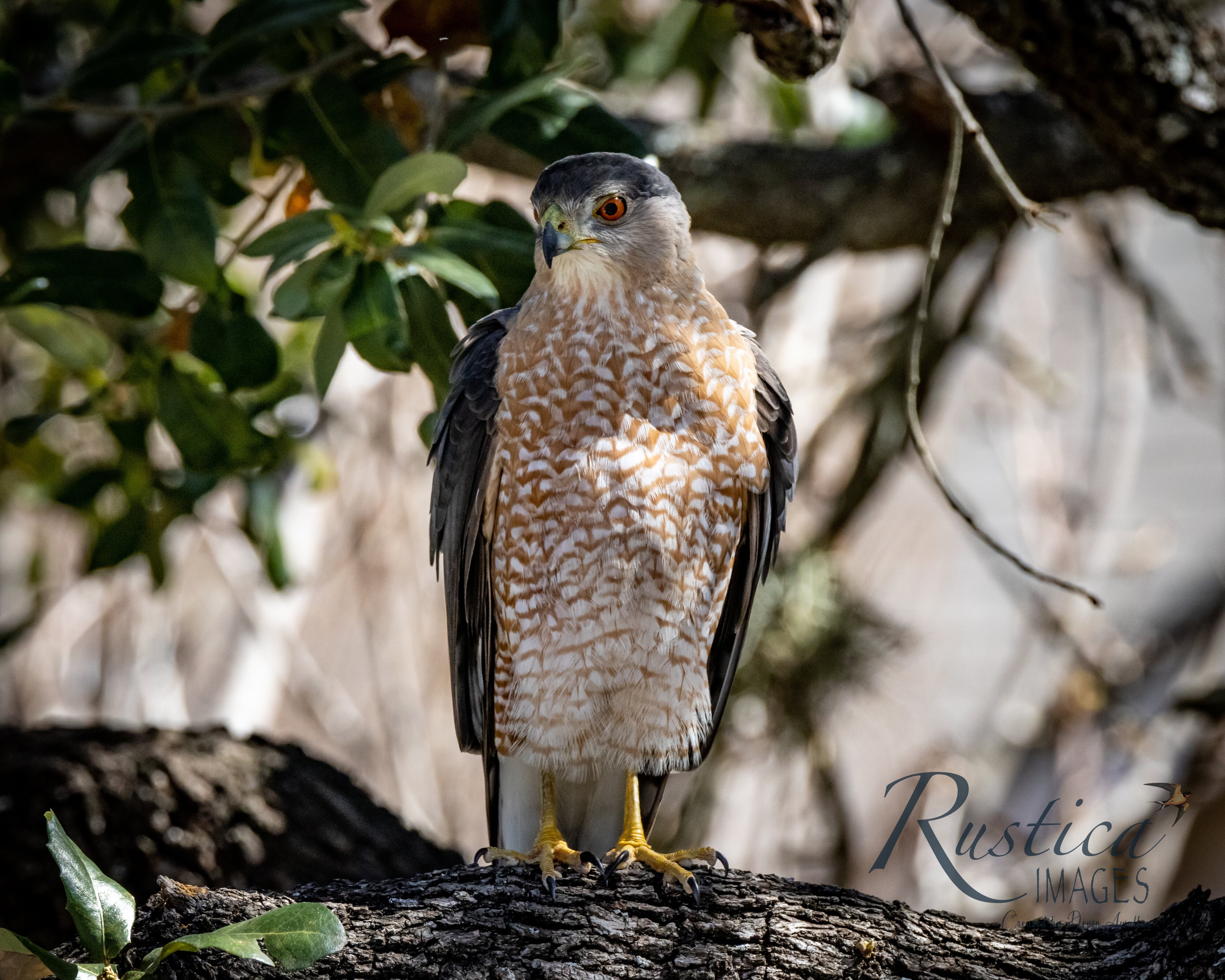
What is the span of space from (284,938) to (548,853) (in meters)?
0.81

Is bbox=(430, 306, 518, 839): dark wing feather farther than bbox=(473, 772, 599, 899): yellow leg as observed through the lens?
Yes

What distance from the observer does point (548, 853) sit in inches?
99.9

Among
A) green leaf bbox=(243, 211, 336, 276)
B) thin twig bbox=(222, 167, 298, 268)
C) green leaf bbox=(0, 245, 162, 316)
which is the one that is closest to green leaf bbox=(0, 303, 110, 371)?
Result: green leaf bbox=(0, 245, 162, 316)

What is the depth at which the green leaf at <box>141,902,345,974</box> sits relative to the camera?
179cm

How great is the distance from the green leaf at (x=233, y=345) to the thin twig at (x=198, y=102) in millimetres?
489

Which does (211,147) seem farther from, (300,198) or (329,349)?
(329,349)

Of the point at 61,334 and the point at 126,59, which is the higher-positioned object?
the point at 126,59

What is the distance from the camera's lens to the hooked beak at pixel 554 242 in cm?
249

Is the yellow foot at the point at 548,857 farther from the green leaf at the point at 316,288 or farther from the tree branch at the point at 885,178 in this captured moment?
the tree branch at the point at 885,178

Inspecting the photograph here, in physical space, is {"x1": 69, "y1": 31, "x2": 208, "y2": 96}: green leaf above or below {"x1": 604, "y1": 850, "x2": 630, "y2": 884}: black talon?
above

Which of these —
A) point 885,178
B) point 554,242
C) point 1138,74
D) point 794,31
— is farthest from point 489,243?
point 885,178

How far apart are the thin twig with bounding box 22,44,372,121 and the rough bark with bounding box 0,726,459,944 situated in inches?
72.1

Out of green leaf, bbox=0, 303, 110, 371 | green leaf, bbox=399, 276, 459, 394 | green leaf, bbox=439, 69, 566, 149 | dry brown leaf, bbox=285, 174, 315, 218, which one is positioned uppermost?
green leaf, bbox=439, 69, 566, 149

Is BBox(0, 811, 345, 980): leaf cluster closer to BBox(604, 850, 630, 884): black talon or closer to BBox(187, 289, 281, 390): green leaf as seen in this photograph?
BBox(604, 850, 630, 884): black talon
